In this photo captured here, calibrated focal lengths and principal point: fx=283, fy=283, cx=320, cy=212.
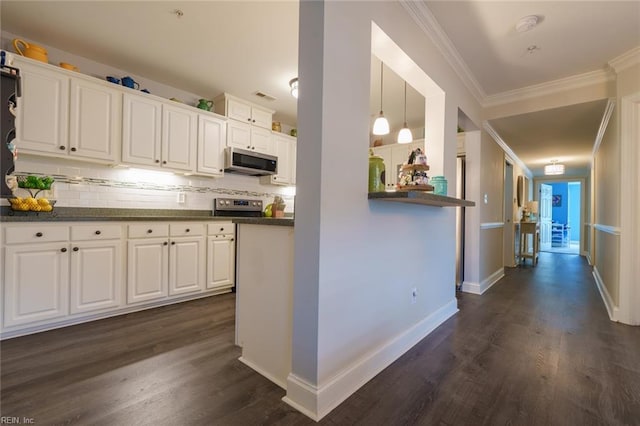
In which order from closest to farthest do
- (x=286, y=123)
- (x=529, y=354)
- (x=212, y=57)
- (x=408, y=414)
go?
(x=408, y=414)
(x=529, y=354)
(x=212, y=57)
(x=286, y=123)

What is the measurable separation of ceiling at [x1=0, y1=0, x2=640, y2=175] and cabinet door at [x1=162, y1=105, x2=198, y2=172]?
1.40ft

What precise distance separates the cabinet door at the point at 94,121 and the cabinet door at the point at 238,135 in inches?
47.0

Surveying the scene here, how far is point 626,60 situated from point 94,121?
16.2 feet

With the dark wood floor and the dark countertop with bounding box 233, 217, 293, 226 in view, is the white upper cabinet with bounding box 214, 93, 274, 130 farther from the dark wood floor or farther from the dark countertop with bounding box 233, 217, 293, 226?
the dark wood floor

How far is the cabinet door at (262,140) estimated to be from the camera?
3.92 meters

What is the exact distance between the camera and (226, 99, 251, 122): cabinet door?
3.68 metres

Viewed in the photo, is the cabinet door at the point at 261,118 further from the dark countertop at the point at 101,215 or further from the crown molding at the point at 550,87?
the crown molding at the point at 550,87

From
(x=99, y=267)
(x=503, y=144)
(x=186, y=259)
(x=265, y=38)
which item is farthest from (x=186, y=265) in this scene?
(x=503, y=144)

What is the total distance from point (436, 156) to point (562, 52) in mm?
1507

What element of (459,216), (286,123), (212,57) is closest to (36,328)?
(212,57)

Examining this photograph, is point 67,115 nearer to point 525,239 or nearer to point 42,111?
point 42,111

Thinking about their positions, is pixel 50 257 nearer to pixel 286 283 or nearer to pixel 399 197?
pixel 286 283

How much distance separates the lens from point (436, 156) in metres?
2.52

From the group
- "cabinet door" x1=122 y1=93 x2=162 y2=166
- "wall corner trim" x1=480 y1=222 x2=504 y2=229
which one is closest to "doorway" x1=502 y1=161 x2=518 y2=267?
"wall corner trim" x1=480 y1=222 x2=504 y2=229
